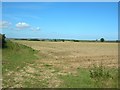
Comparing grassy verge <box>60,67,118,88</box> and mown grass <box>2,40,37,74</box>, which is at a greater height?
mown grass <box>2,40,37,74</box>

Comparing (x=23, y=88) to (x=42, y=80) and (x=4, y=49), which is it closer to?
(x=42, y=80)

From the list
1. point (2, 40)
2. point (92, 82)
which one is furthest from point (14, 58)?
point (92, 82)

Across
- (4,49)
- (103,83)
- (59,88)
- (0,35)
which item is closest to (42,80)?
(59,88)

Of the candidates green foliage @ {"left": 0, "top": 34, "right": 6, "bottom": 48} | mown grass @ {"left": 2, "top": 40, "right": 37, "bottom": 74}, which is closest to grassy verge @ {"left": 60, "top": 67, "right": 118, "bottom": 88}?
mown grass @ {"left": 2, "top": 40, "right": 37, "bottom": 74}

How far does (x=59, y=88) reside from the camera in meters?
11.9

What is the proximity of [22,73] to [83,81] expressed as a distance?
4.14 meters

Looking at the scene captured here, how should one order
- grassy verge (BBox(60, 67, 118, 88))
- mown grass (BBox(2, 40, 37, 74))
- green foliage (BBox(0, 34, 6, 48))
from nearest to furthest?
grassy verge (BBox(60, 67, 118, 88)), mown grass (BBox(2, 40, 37, 74)), green foliage (BBox(0, 34, 6, 48))

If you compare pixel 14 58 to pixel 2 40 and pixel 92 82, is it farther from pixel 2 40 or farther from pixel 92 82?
pixel 92 82

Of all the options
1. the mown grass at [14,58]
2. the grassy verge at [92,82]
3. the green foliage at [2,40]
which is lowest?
the grassy verge at [92,82]

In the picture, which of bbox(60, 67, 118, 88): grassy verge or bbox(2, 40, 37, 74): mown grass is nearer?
bbox(60, 67, 118, 88): grassy verge

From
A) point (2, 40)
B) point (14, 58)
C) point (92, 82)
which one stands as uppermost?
point (2, 40)

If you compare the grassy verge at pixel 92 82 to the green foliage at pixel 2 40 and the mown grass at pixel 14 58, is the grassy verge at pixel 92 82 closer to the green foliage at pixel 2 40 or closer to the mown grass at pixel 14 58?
the mown grass at pixel 14 58

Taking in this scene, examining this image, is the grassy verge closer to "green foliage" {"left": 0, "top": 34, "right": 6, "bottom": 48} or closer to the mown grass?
the mown grass

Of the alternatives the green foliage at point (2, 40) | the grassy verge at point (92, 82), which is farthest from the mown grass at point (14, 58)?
the grassy verge at point (92, 82)
